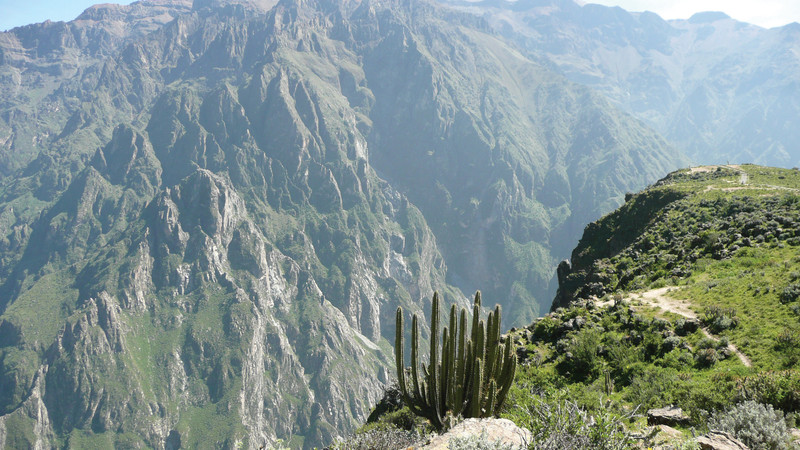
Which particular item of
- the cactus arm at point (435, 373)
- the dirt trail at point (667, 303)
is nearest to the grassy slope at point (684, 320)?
the dirt trail at point (667, 303)

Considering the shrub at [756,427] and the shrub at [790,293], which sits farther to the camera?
the shrub at [790,293]

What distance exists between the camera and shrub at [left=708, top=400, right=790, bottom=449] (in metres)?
12.0

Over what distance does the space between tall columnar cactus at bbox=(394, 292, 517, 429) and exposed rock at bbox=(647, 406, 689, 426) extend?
17.0 feet

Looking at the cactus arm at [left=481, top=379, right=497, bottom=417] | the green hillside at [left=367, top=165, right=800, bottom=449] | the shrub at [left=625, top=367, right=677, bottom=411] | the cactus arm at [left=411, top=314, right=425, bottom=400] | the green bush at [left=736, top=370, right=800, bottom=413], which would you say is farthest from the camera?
the shrub at [left=625, top=367, right=677, bottom=411]

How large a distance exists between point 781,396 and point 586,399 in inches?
275

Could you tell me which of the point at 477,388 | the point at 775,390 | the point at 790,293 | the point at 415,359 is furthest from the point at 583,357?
the point at 477,388

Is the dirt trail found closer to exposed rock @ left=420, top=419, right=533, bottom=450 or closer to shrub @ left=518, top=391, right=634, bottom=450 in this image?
shrub @ left=518, top=391, right=634, bottom=450

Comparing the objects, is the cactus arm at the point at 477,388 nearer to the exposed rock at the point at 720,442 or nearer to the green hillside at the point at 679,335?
the green hillside at the point at 679,335

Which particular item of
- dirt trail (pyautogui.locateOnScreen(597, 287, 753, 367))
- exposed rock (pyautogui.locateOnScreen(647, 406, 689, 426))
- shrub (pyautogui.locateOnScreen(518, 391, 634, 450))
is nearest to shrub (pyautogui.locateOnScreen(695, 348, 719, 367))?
dirt trail (pyautogui.locateOnScreen(597, 287, 753, 367))

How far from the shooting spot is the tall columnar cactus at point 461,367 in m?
18.3

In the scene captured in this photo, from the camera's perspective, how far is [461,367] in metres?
18.9

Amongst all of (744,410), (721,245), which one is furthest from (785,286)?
(744,410)

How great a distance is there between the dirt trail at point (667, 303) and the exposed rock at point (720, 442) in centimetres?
1274

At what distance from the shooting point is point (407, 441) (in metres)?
16.1
